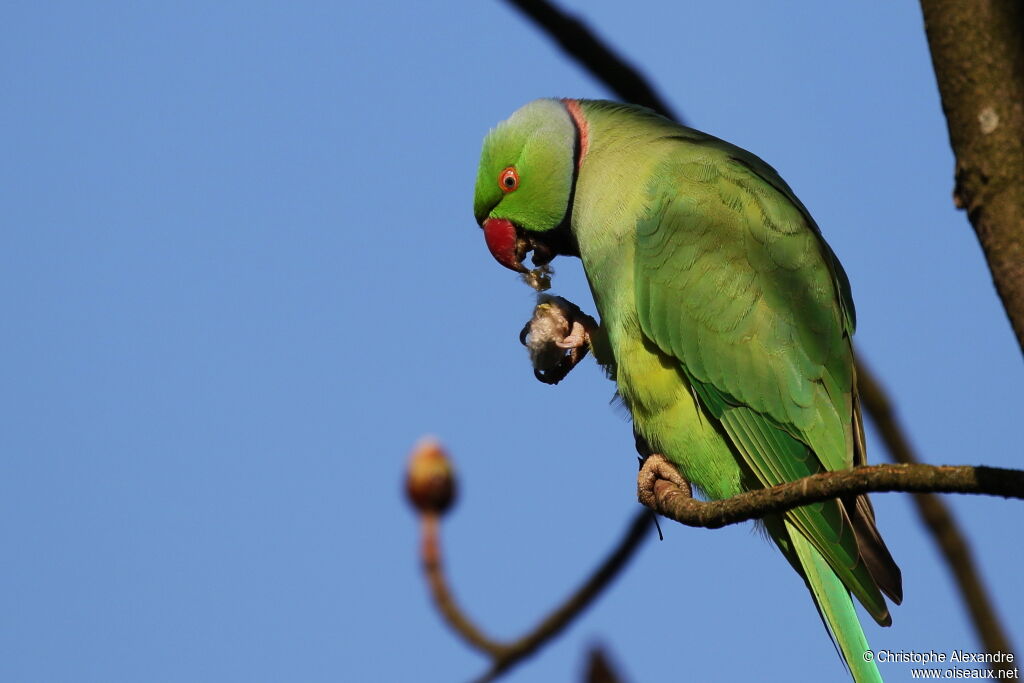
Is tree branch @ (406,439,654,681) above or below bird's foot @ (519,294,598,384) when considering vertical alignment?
below

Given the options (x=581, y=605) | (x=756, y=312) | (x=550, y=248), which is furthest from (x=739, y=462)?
(x=550, y=248)

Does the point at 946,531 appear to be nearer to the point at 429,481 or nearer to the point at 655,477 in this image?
the point at 655,477

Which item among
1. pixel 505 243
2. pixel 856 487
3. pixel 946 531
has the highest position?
pixel 505 243

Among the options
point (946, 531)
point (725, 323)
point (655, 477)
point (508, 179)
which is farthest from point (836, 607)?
point (508, 179)

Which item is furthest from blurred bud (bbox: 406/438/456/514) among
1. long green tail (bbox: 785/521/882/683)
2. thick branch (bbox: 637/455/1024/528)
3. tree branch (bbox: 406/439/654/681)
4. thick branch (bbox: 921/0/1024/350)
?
thick branch (bbox: 921/0/1024/350)

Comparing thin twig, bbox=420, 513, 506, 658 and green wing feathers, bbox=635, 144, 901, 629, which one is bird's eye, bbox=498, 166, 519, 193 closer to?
green wing feathers, bbox=635, 144, 901, 629

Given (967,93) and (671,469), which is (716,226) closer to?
(671,469)
